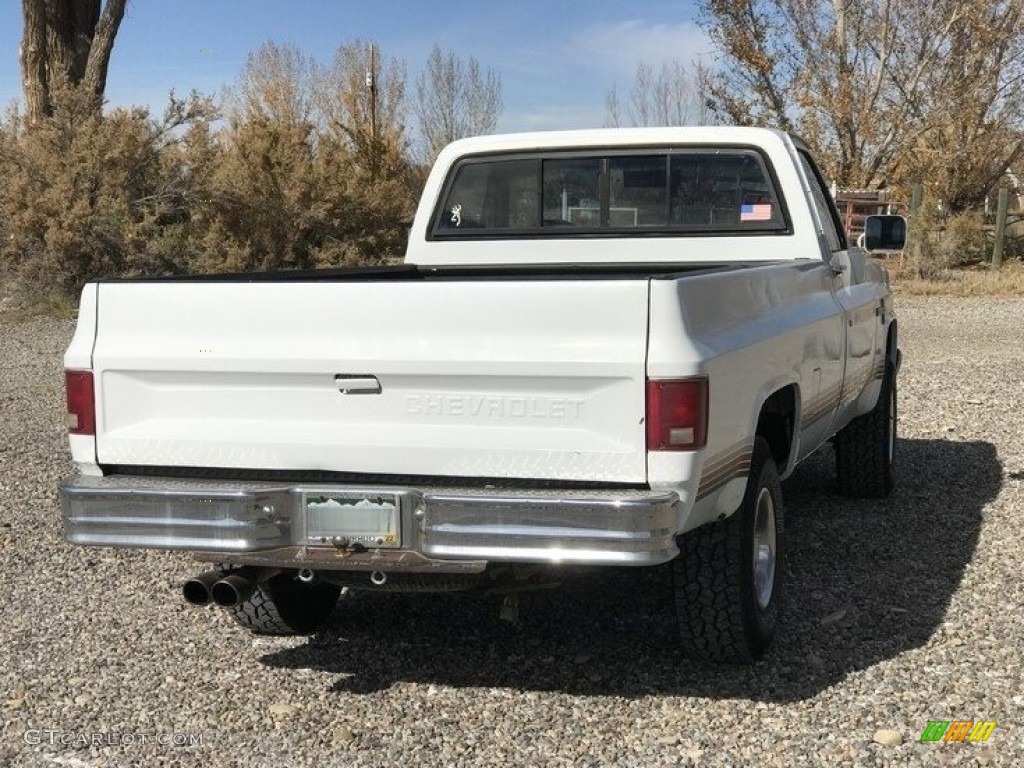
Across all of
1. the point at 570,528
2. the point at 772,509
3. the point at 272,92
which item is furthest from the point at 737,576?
the point at 272,92

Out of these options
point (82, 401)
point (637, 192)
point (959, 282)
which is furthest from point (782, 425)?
point (959, 282)

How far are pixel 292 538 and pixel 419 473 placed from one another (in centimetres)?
42

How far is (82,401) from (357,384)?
0.93 meters

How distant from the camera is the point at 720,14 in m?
24.2

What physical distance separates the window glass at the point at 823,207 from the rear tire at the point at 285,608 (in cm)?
270

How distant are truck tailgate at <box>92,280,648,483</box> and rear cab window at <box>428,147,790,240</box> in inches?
89.4

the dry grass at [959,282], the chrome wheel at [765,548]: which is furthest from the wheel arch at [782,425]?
the dry grass at [959,282]

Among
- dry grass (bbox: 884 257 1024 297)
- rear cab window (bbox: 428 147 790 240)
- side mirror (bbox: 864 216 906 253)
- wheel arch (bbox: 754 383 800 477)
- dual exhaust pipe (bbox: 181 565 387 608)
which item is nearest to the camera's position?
dual exhaust pipe (bbox: 181 565 387 608)

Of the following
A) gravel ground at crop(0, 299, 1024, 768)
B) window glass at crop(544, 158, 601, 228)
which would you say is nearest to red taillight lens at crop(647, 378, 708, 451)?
gravel ground at crop(0, 299, 1024, 768)

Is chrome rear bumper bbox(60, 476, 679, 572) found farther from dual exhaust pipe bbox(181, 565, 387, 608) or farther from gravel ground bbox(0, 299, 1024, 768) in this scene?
gravel ground bbox(0, 299, 1024, 768)

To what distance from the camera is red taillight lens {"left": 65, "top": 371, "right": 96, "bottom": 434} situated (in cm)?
387

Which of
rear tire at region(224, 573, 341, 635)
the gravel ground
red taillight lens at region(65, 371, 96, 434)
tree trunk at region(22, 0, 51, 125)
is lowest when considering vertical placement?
the gravel ground

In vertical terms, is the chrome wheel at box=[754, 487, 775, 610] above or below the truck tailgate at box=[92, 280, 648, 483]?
below

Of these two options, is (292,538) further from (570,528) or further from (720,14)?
(720,14)
